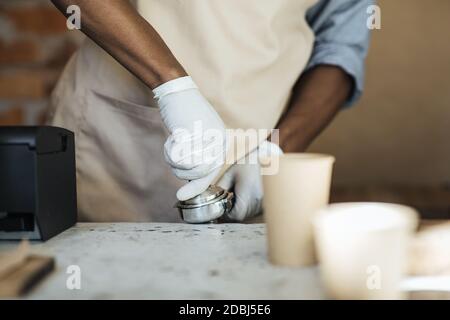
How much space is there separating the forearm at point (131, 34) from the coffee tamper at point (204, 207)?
0.76 ft

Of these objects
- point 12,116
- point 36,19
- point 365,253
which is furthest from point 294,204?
point 36,19

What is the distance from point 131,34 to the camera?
3.34 ft

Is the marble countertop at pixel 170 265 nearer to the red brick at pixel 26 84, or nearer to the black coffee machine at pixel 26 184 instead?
the black coffee machine at pixel 26 184

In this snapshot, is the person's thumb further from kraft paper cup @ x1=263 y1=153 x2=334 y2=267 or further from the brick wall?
the brick wall

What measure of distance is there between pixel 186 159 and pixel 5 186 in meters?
0.30

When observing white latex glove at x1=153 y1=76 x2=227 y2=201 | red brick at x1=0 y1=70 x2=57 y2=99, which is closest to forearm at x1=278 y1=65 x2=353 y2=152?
white latex glove at x1=153 y1=76 x2=227 y2=201

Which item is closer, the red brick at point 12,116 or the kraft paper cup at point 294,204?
the kraft paper cup at point 294,204

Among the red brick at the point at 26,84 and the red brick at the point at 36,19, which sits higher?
the red brick at the point at 36,19

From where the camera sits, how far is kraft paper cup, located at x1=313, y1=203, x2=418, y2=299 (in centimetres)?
51

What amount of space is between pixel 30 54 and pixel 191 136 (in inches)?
67.2

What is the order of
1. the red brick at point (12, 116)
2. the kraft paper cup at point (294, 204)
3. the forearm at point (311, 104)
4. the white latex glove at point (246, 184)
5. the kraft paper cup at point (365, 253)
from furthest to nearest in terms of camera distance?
the red brick at point (12, 116)
the forearm at point (311, 104)
the white latex glove at point (246, 184)
the kraft paper cup at point (294, 204)
the kraft paper cup at point (365, 253)

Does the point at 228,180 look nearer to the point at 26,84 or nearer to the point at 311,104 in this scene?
the point at 311,104

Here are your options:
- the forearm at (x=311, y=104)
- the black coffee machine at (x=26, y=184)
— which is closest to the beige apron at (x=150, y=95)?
the forearm at (x=311, y=104)

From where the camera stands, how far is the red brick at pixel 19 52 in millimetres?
2402
